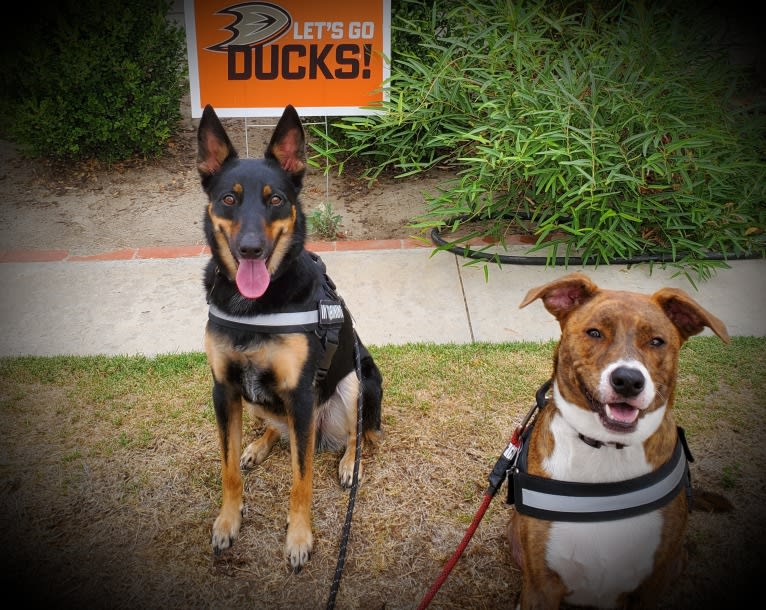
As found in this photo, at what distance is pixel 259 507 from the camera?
3008mm

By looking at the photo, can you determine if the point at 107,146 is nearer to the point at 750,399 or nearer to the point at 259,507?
the point at 259,507

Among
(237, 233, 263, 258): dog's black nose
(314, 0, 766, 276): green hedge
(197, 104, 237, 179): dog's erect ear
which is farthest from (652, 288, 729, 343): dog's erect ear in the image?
(314, 0, 766, 276): green hedge

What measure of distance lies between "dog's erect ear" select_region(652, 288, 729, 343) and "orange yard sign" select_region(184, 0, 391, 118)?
3.71 m

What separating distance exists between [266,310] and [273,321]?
0.06 meters

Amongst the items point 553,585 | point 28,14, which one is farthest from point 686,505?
point 28,14

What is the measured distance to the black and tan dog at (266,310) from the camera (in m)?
2.53

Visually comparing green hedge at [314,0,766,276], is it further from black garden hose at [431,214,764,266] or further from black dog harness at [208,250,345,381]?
black dog harness at [208,250,345,381]

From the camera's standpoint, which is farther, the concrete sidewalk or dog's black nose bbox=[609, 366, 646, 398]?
the concrete sidewalk

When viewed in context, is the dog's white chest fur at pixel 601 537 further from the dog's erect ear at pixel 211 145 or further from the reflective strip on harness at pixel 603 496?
the dog's erect ear at pixel 211 145

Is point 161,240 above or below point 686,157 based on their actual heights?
below

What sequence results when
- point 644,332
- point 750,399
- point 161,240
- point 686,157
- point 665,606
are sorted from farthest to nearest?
1. point 161,240
2. point 686,157
3. point 750,399
4. point 665,606
5. point 644,332

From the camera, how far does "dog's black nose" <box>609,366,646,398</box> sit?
1830mm

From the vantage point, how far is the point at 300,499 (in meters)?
2.76

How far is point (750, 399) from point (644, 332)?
2.32 meters
